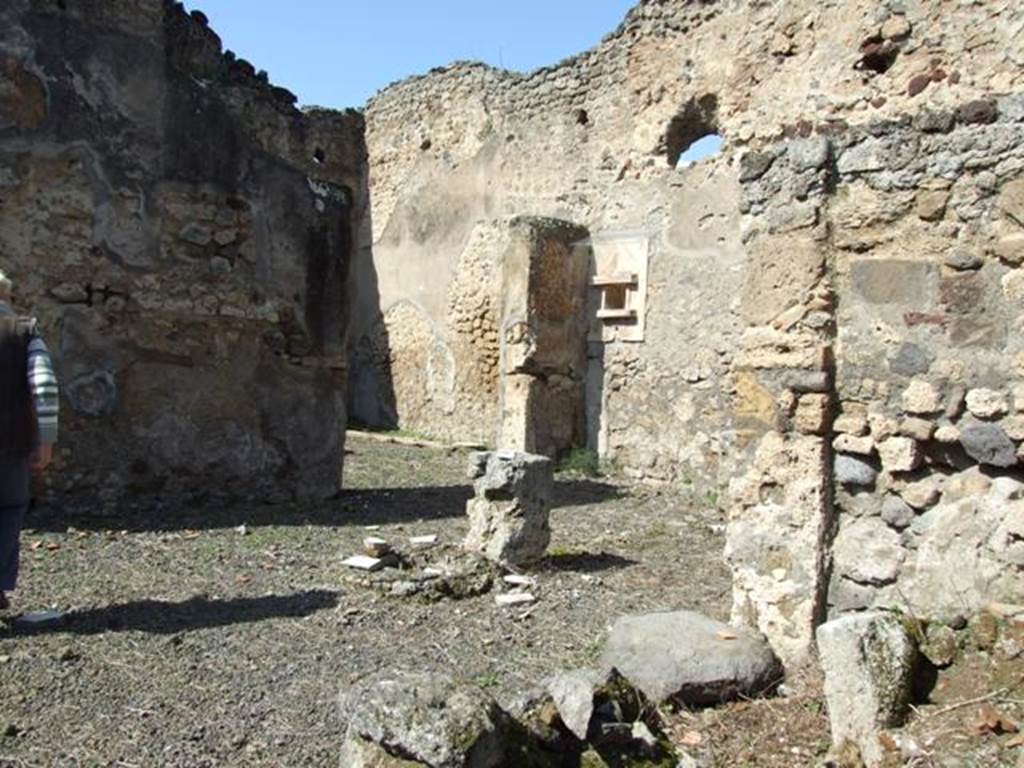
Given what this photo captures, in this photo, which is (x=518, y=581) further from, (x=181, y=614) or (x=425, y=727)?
(x=425, y=727)

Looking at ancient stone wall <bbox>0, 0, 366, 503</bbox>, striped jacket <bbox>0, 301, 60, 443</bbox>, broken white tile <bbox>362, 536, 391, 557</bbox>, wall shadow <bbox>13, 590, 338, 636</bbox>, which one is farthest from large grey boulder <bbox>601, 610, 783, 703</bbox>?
ancient stone wall <bbox>0, 0, 366, 503</bbox>

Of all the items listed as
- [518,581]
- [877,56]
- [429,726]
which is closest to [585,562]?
[518,581]

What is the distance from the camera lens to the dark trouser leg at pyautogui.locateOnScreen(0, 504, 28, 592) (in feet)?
12.7

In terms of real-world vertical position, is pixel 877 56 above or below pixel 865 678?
above

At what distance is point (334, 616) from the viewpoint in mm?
4355

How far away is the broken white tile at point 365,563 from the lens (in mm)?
5066

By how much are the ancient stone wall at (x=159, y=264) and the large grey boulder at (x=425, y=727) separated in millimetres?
4327

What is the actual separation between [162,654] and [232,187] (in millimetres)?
3997

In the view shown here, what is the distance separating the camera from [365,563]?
509 centimetres

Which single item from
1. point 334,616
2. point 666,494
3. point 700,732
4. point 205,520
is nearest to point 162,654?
point 334,616

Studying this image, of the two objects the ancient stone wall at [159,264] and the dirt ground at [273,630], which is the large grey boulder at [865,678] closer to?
the dirt ground at [273,630]

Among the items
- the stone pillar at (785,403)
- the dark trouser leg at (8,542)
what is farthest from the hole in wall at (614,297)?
the dark trouser leg at (8,542)

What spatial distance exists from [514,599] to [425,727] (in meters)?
2.28

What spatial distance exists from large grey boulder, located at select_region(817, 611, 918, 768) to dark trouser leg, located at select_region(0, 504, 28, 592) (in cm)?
308
